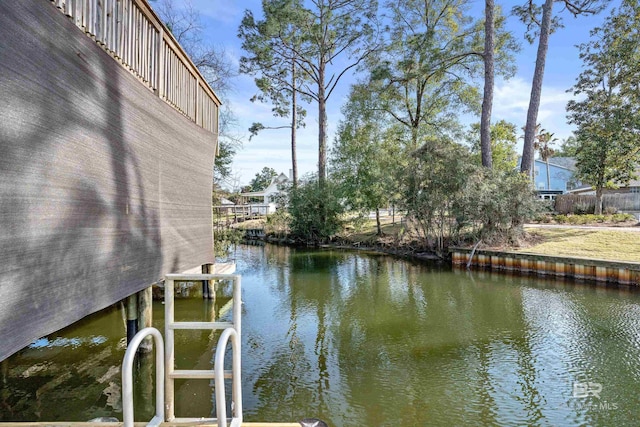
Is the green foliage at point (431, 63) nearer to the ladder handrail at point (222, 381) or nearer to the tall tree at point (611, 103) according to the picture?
the tall tree at point (611, 103)

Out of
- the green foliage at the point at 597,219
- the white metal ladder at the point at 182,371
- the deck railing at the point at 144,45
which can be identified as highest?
the deck railing at the point at 144,45

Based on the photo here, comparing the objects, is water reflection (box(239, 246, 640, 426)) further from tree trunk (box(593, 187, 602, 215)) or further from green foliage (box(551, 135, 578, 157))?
green foliage (box(551, 135, 578, 157))

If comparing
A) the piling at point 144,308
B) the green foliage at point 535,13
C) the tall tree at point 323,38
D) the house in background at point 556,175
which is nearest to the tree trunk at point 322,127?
the tall tree at point 323,38

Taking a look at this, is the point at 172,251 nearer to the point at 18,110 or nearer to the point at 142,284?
the point at 142,284

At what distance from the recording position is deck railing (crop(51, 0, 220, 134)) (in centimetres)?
293

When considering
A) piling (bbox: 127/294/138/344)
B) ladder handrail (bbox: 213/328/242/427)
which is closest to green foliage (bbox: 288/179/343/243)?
piling (bbox: 127/294/138/344)

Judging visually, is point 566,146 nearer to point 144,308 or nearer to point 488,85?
point 488,85

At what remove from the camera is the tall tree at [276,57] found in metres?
19.0

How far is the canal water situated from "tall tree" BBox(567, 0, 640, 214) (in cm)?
981

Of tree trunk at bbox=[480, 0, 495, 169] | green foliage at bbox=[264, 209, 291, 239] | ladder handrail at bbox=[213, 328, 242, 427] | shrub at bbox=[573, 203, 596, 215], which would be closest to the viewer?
ladder handrail at bbox=[213, 328, 242, 427]

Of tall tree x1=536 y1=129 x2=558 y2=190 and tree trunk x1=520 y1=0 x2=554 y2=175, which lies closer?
tree trunk x1=520 y1=0 x2=554 y2=175

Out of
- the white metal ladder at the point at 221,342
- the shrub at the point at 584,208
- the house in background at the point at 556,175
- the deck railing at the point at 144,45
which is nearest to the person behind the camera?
the white metal ladder at the point at 221,342

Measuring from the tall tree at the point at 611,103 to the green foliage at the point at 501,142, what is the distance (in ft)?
13.1

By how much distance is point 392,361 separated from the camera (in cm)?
510
